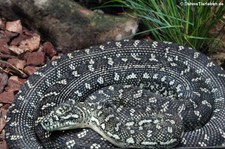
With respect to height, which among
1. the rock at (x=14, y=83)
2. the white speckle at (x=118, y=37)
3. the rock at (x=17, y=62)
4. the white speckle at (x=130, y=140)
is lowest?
the rock at (x=14, y=83)

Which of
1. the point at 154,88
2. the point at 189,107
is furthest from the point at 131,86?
the point at 189,107

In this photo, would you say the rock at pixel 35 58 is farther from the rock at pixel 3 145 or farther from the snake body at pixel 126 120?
the rock at pixel 3 145

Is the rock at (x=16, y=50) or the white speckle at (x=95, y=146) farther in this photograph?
the rock at (x=16, y=50)

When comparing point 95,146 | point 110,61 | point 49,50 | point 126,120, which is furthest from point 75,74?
point 95,146

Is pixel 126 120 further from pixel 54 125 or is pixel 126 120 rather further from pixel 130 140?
pixel 54 125

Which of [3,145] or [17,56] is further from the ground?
[17,56]

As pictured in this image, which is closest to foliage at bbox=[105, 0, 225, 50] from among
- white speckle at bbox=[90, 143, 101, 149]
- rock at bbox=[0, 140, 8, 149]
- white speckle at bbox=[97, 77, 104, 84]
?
white speckle at bbox=[97, 77, 104, 84]

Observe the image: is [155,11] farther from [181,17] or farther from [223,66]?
[223,66]

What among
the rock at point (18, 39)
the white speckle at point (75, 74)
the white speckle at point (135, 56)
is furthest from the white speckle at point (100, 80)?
the rock at point (18, 39)
